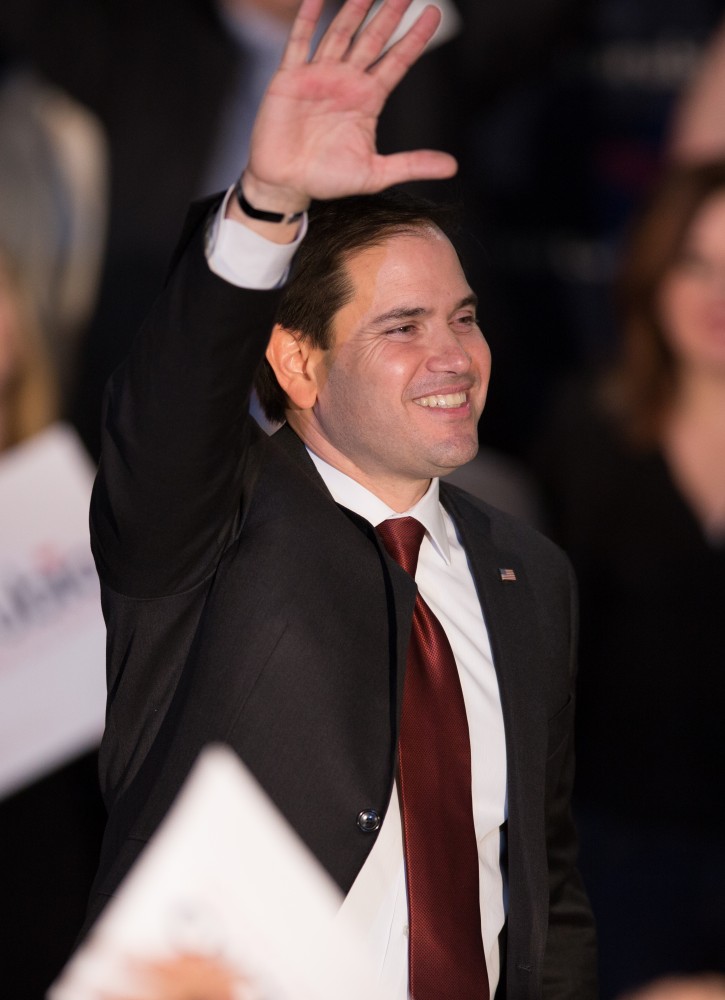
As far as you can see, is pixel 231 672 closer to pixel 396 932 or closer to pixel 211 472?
pixel 211 472

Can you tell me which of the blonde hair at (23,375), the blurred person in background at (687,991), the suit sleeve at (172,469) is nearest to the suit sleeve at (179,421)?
the suit sleeve at (172,469)

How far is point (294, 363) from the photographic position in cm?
153

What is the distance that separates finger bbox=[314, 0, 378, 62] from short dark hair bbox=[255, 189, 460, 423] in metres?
0.19

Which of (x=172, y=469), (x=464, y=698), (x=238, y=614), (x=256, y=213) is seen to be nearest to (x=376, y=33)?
(x=256, y=213)

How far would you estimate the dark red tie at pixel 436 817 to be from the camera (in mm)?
1451

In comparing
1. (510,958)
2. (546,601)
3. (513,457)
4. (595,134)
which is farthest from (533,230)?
(510,958)

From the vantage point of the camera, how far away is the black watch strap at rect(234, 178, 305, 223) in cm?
132

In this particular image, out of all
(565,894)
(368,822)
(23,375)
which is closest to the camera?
(368,822)

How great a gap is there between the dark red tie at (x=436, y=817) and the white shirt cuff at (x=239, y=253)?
1.09 feet

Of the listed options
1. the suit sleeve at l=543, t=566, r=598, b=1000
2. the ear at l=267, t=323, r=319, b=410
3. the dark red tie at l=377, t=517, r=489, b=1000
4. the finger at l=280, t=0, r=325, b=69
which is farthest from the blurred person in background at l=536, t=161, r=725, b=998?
the finger at l=280, t=0, r=325, b=69

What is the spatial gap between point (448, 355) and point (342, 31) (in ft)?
1.05

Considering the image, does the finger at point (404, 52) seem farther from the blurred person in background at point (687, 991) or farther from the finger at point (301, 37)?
the blurred person in background at point (687, 991)

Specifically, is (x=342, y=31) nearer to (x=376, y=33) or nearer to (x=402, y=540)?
(x=376, y=33)

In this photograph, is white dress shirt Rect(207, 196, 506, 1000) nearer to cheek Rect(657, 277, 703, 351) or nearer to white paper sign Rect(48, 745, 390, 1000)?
white paper sign Rect(48, 745, 390, 1000)
